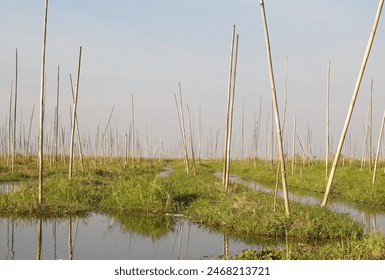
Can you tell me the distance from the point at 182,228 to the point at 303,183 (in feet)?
36.2

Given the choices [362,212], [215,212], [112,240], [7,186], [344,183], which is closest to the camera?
[112,240]

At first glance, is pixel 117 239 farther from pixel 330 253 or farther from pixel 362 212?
pixel 362 212

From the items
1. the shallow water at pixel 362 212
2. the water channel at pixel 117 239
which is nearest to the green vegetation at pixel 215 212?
the water channel at pixel 117 239

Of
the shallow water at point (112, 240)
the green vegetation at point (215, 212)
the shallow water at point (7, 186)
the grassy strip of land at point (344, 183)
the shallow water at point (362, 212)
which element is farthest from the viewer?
the shallow water at point (7, 186)

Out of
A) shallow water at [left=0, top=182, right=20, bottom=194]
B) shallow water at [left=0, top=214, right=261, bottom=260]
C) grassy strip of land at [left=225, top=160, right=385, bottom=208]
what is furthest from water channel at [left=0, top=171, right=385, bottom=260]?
shallow water at [left=0, top=182, right=20, bottom=194]

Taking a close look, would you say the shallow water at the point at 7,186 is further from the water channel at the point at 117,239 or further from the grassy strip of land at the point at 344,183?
the grassy strip of land at the point at 344,183

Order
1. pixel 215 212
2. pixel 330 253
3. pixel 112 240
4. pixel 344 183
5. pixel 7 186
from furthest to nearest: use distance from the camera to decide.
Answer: pixel 344 183, pixel 7 186, pixel 215 212, pixel 112 240, pixel 330 253

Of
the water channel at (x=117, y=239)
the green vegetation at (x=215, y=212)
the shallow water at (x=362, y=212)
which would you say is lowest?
the shallow water at (x=362, y=212)

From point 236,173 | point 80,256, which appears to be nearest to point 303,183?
point 236,173

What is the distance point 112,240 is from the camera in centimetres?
788

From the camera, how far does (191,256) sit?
684cm

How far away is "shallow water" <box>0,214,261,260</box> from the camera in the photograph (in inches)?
268

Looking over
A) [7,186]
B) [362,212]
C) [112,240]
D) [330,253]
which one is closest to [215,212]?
[112,240]

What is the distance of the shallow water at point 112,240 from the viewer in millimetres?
6812
